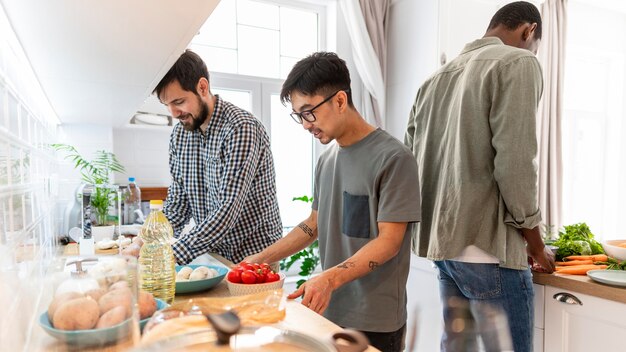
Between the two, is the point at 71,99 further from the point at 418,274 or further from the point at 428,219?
the point at 418,274

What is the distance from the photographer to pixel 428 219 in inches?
64.2

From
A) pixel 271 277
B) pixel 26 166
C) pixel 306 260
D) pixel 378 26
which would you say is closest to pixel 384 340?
pixel 271 277

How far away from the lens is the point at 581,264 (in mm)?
1621

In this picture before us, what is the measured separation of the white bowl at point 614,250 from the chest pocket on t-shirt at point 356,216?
1.05m

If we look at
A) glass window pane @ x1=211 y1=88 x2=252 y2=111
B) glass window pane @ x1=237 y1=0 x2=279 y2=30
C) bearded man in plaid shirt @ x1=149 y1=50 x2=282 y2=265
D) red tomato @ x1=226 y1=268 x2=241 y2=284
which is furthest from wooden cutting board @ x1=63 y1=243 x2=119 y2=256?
glass window pane @ x1=237 y1=0 x2=279 y2=30

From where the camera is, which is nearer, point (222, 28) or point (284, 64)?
point (222, 28)

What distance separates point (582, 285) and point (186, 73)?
1.54 m

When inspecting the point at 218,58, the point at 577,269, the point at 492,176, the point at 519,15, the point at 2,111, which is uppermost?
the point at 218,58

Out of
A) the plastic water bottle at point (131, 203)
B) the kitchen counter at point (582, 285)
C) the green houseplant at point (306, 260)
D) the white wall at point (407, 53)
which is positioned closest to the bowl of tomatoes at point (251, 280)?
the kitchen counter at point (582, 285)

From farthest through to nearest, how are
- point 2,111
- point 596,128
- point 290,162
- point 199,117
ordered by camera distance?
point 596,128 → point 290,162 → point 199,117 → point 2,111

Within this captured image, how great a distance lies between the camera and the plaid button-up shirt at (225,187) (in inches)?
49.9

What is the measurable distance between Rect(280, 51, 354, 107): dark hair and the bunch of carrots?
106 centimetres

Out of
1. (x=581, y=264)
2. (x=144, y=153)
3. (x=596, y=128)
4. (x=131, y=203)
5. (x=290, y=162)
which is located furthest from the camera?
(x=596, y=128)

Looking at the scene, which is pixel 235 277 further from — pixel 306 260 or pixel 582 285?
pixel 306 260
